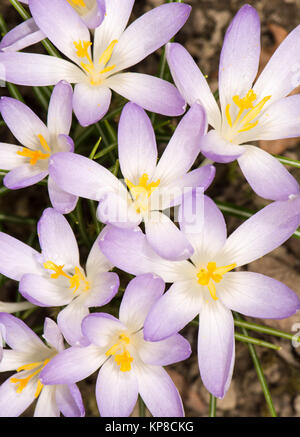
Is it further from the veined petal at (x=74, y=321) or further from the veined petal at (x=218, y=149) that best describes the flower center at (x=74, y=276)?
the veined petal at (x=218, y=149)

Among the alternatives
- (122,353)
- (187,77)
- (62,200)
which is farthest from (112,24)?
(122,353)

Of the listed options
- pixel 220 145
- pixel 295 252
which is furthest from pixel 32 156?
pixel 295 252

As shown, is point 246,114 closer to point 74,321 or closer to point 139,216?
point 139,216

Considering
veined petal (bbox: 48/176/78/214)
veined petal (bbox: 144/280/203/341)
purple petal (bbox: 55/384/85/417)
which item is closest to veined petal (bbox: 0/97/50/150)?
veined petal (bbox: 48/176/78/214)

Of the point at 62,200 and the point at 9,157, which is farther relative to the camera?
the point at 9,157

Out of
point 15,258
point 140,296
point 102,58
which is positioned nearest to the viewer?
point 140,296
